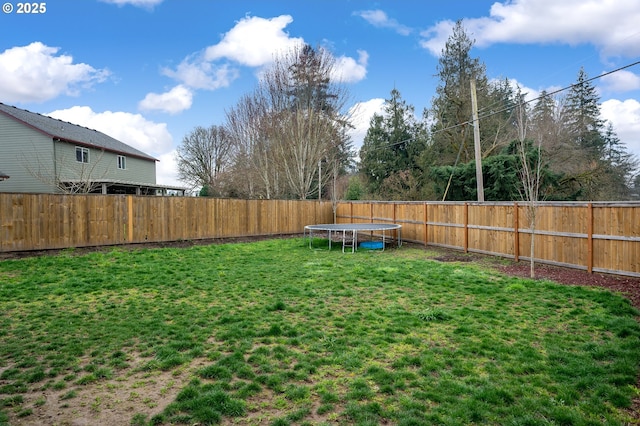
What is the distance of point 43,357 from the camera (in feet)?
11.5

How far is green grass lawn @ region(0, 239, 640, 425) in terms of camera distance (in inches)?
104

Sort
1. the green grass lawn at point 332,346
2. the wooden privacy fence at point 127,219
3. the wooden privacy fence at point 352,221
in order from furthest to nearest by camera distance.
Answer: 1. the wooden privacy fence at point 127,219
2. the wooden privacy fence at point 352,221
3. the green grass lawn at point 332,346

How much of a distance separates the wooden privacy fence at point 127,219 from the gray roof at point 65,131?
388 inches

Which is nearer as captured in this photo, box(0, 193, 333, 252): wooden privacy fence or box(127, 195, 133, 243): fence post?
box(0, 193, 333, 252): wooden privacy fence

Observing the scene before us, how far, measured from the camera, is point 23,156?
18.5 meters

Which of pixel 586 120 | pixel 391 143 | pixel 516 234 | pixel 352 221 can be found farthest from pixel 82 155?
pixel 586 120

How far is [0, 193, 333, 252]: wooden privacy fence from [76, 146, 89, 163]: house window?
10.7 meters

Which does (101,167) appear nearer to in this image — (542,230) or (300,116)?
(300,116)

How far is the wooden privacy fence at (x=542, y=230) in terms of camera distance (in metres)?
6.70

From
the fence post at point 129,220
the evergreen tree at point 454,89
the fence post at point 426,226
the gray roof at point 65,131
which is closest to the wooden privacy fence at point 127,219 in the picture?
the fence post at point 129,220

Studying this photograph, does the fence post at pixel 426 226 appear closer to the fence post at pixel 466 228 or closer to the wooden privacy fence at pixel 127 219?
the fence post at pixel 466 228

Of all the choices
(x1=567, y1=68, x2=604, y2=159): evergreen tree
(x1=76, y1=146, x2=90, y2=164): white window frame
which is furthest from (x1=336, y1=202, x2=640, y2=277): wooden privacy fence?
(x1=76, y1=146, x2=90, y2=164): white window frame

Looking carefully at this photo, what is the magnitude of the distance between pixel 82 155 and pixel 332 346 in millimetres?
21201

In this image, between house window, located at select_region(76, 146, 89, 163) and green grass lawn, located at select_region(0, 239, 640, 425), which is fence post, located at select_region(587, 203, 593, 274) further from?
house window, located at select_region(76, 146, 89, 163)
